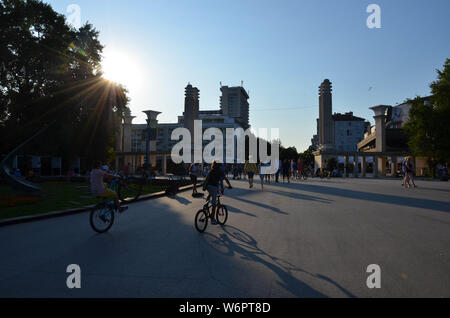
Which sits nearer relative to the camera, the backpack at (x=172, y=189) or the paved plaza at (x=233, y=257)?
the paved plaza at (x=233, y=257)

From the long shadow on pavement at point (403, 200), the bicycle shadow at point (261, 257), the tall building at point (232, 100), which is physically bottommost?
the bicycle shadow at point (261, 257)

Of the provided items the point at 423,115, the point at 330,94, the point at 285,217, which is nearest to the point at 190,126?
the point at 330,94

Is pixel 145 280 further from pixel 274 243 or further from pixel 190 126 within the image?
pixel 190 126

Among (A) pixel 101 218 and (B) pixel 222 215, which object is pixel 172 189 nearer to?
(B) pixel 222 215

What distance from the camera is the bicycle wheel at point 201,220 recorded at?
23.4 ft

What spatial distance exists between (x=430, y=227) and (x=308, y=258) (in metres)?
4.33

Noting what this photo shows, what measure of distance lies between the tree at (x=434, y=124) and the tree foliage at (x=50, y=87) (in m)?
29.3

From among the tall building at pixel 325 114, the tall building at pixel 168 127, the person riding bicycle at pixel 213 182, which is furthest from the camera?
the tall building at pixel 168 127

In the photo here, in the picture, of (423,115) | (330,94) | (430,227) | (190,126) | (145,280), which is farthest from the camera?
(190,126)

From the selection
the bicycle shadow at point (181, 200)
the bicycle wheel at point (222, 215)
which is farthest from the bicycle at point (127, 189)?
the bicycle wheel at point (222, 215)

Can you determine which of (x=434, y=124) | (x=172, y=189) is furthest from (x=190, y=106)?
(x=172, y=189)

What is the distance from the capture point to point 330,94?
49.7 m

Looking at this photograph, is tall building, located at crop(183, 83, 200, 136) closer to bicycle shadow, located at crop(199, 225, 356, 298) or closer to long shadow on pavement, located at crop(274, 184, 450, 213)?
long shadow on pavement, located at crop(274, 184, 450, 213)

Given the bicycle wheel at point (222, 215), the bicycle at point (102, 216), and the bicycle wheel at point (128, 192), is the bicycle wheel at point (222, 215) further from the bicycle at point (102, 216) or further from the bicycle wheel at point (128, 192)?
the bicycle wheel at point (128, 192)
